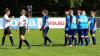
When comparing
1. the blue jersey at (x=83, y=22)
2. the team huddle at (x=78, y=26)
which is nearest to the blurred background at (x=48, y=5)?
the team huddle at (x=78, y=26)

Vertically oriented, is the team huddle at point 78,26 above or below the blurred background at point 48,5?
below

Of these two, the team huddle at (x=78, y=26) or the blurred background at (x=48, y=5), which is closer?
Answer: the team huddle at (x=78, y=26)

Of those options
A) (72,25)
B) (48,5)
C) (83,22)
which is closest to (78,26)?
(83,22)

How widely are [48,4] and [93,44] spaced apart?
4012 cm

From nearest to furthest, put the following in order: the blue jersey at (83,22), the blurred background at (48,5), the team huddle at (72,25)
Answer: the team huddle at (72,25) → the blue jersey at (83,22) → the blurred background at (48,5)

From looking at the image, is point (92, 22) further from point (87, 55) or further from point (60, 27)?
point (60, 27)

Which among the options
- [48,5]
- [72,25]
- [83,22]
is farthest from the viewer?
[48,5]

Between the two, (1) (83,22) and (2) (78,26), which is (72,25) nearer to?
(2) (78,26)

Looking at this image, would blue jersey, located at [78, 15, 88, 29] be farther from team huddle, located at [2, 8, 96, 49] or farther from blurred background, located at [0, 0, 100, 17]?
blurred background, located at [0, 0, 100, 17]

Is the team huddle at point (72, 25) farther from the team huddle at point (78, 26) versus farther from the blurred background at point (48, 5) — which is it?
the blurred background at point (48, 5)

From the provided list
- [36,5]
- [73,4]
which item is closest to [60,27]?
[73,4]

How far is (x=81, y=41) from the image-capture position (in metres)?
21.8

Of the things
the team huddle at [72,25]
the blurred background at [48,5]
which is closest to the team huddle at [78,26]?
the team huddle at [72,25]

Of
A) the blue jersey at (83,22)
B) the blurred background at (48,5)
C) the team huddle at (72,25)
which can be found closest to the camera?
the team huddle at (72,25)
